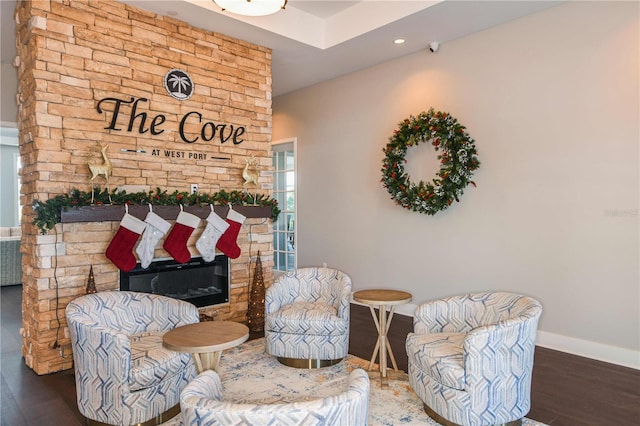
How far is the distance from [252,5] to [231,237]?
7.16 feet

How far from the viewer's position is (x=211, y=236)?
4.11m

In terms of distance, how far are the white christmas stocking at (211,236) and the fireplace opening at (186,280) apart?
168mm

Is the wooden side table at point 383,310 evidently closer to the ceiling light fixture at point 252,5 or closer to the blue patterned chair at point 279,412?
the blue patterned chair at point 279,412

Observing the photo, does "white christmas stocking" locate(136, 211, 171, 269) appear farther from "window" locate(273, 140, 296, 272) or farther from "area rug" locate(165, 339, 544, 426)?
"window" locate(273, 140, 296, 272)

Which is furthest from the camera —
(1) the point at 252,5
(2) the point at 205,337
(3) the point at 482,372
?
(1) the point at 252,5

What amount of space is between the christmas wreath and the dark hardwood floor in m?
1.53

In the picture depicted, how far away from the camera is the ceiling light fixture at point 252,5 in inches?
112

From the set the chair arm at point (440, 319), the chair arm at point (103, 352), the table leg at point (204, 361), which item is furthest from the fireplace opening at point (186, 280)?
the chair arm at point (440, 319)

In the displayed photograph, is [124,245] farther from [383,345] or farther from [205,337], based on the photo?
[383,345]

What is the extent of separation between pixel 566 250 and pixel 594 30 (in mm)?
1856

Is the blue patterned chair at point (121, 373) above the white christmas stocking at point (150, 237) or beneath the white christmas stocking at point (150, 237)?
beneath

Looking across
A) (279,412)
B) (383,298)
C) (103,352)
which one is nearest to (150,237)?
(103,352)

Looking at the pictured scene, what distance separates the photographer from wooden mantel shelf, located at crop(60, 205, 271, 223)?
10.8ft

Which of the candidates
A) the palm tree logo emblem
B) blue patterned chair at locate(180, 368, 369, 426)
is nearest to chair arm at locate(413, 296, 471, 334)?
blue patterned chair at locate(180, 368, 369, 426)
